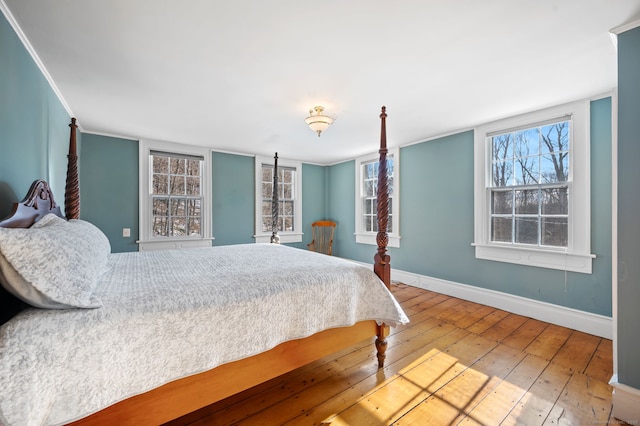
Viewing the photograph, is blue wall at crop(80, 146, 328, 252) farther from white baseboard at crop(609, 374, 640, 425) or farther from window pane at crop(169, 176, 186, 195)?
white baseboard at crop(609, 374, 640, 425)

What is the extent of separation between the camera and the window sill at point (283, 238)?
503cm

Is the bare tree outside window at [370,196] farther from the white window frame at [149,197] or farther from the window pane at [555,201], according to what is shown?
the white window frame at [149,197]

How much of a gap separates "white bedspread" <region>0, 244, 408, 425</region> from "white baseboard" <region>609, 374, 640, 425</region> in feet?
4.15

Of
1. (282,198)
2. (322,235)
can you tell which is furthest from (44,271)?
(322,235)

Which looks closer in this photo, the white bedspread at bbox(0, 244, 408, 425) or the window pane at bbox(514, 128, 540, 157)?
the white bedspread at bbox(0, 244, 408, 425)

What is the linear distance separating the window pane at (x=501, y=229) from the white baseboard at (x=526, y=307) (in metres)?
0.67

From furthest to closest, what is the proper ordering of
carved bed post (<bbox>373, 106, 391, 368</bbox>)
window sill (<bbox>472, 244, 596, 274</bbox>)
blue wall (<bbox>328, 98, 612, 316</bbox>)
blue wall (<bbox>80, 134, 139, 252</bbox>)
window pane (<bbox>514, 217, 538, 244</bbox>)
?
1. blue wall (<bbox>80, 134, 139, 252</bbox>)
2. window pane (<bbox>514, 217, 538, 244</bbox>)
3. window sill (<bbox>472, 244, 596, 274</bbox>)
4. blue wall (<bbox>328, 98, 612, 316</bbox>)
5. carved bed post (<bbox>373, 106, 391, 368</bbox>)

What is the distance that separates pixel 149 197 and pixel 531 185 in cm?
513

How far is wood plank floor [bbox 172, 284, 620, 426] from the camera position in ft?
5.21

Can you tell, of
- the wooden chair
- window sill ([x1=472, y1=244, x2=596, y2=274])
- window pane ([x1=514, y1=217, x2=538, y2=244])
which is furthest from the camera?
the wooden chair

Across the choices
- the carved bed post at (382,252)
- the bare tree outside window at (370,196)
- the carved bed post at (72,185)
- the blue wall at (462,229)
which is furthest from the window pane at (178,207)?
the carved bed post at (382,252)

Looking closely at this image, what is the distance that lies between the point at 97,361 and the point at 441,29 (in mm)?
2439

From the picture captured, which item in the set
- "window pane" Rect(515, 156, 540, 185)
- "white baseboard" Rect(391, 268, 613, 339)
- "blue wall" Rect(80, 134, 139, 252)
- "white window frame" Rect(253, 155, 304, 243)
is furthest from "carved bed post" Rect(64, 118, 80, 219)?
"window pane" Rect(515, 156, 540, 185)

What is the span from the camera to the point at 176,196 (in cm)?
429
